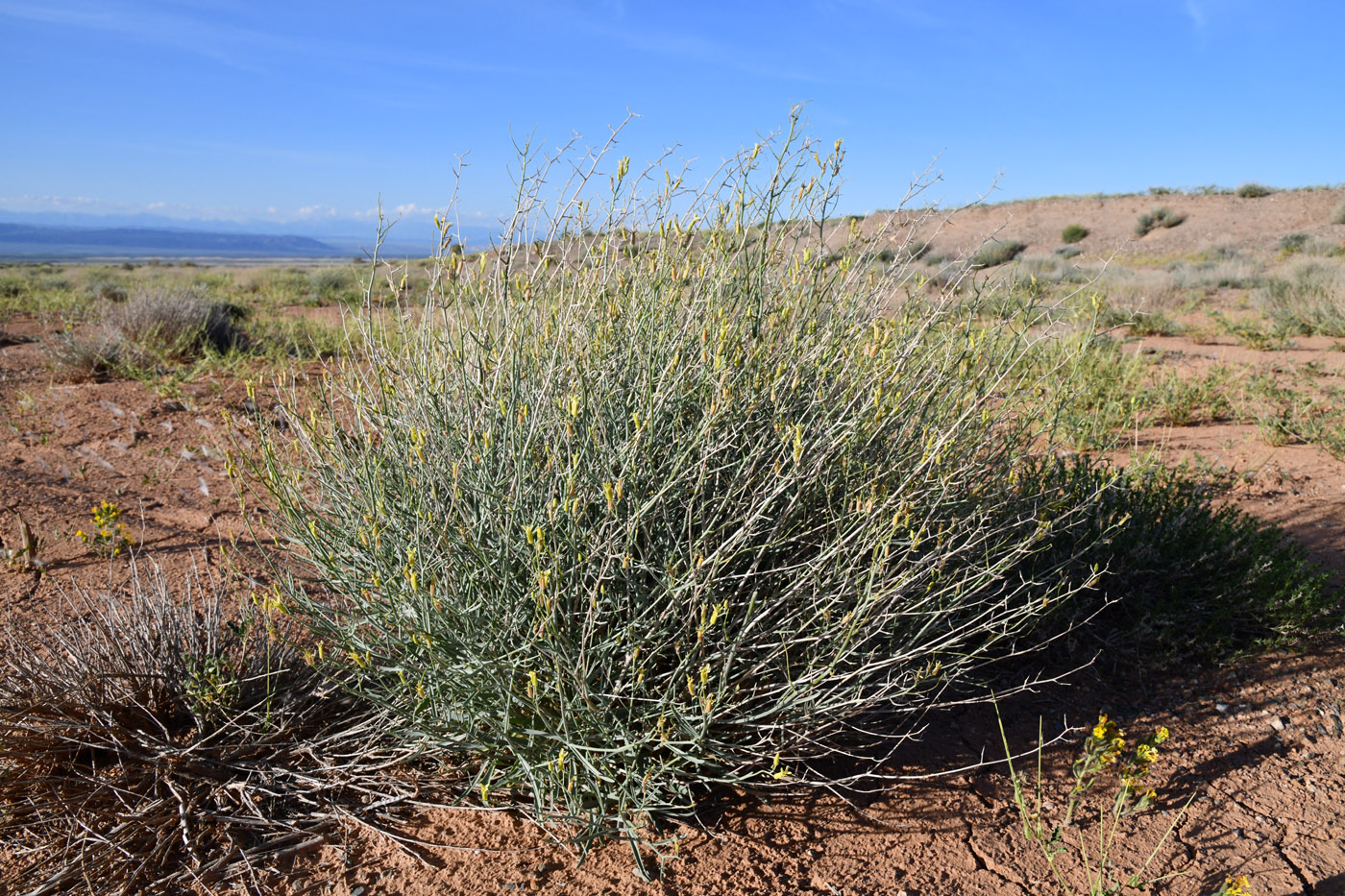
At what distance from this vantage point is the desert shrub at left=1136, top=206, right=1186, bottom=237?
31.2 m

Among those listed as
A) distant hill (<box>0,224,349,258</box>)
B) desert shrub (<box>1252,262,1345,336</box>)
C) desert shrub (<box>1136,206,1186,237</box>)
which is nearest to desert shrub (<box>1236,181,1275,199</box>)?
desert shrub (<box>1136,206,1186,237</box>)

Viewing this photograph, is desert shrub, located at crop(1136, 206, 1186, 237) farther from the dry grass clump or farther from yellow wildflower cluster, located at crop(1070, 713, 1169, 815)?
yellow wildflower cluster, located at crop(1070, 713, 1169, 815)

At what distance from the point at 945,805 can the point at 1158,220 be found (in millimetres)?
36682

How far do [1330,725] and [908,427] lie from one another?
73.7 inches

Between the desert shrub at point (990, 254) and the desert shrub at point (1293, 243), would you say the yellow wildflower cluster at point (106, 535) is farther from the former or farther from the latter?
the desert shrub at point (1293, 243)

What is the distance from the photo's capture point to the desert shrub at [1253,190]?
32.8m

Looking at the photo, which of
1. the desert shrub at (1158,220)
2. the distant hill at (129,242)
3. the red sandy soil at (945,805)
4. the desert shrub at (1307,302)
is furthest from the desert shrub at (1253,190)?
the distant hill at (129,242)

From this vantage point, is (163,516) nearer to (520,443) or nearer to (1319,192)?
(520,443)

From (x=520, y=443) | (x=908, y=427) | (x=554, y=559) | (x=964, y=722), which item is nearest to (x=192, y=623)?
(x=520, y=443)

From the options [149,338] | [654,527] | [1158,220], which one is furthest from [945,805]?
[1158,220]

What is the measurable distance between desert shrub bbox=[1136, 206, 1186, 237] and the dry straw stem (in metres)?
35.2

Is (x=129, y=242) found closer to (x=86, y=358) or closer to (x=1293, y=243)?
(x=86, y=358)

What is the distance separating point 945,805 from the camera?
85.7 inches

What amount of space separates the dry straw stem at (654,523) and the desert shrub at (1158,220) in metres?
35.2
